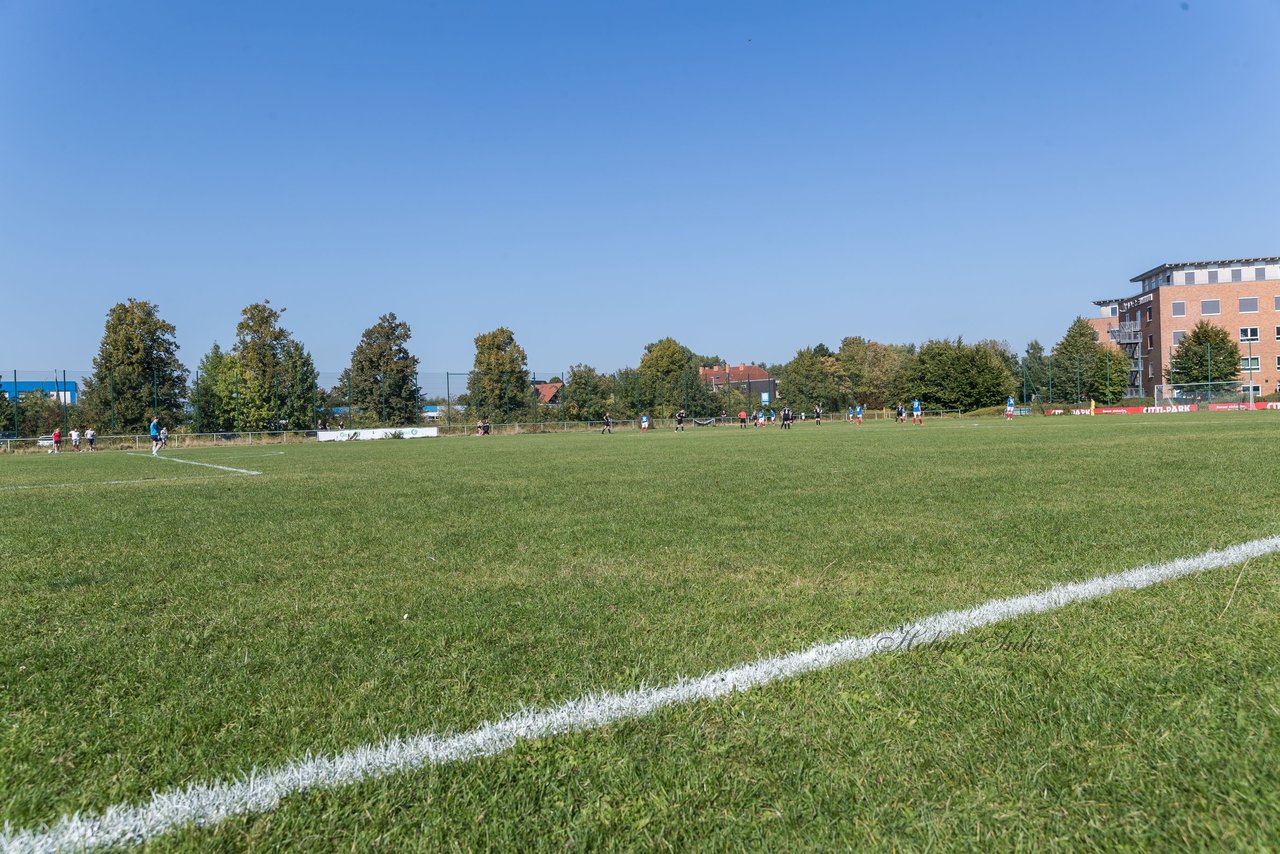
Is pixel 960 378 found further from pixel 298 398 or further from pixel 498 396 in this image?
pixel 298 398

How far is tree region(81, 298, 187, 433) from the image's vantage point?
125ft

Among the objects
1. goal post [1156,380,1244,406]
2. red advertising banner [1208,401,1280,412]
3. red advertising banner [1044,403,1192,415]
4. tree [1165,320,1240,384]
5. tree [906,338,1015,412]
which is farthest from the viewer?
tree [906,338,1015,412]

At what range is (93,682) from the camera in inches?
110

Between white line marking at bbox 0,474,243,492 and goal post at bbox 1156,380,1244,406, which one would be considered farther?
goal post at bbox 1156,380,1244,406

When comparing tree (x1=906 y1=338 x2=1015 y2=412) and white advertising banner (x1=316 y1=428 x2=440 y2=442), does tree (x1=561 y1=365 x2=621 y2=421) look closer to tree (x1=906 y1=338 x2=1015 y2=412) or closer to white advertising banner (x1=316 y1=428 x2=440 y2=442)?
white advertising banner (x1=316 y1=428 x2=440 y2=442)

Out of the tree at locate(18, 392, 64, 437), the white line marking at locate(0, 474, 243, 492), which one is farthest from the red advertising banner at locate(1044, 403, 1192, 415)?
the tree at locate(18, 392, 64, 437)

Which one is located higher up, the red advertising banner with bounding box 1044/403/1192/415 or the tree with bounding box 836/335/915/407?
the tree with bounding box 836/335/915/407

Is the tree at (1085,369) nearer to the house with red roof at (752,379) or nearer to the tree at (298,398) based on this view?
the house with red roof at (752,379)

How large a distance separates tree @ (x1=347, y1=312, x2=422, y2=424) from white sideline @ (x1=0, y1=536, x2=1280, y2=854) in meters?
44.5

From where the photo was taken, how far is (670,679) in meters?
2.68

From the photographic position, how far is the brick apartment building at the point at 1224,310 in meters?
75.5

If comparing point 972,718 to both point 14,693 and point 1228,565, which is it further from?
point 14,693

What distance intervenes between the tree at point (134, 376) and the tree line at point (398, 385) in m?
0.06

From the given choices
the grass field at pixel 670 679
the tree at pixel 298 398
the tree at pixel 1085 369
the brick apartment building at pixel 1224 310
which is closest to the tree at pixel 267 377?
the tree at pixel 298 398
